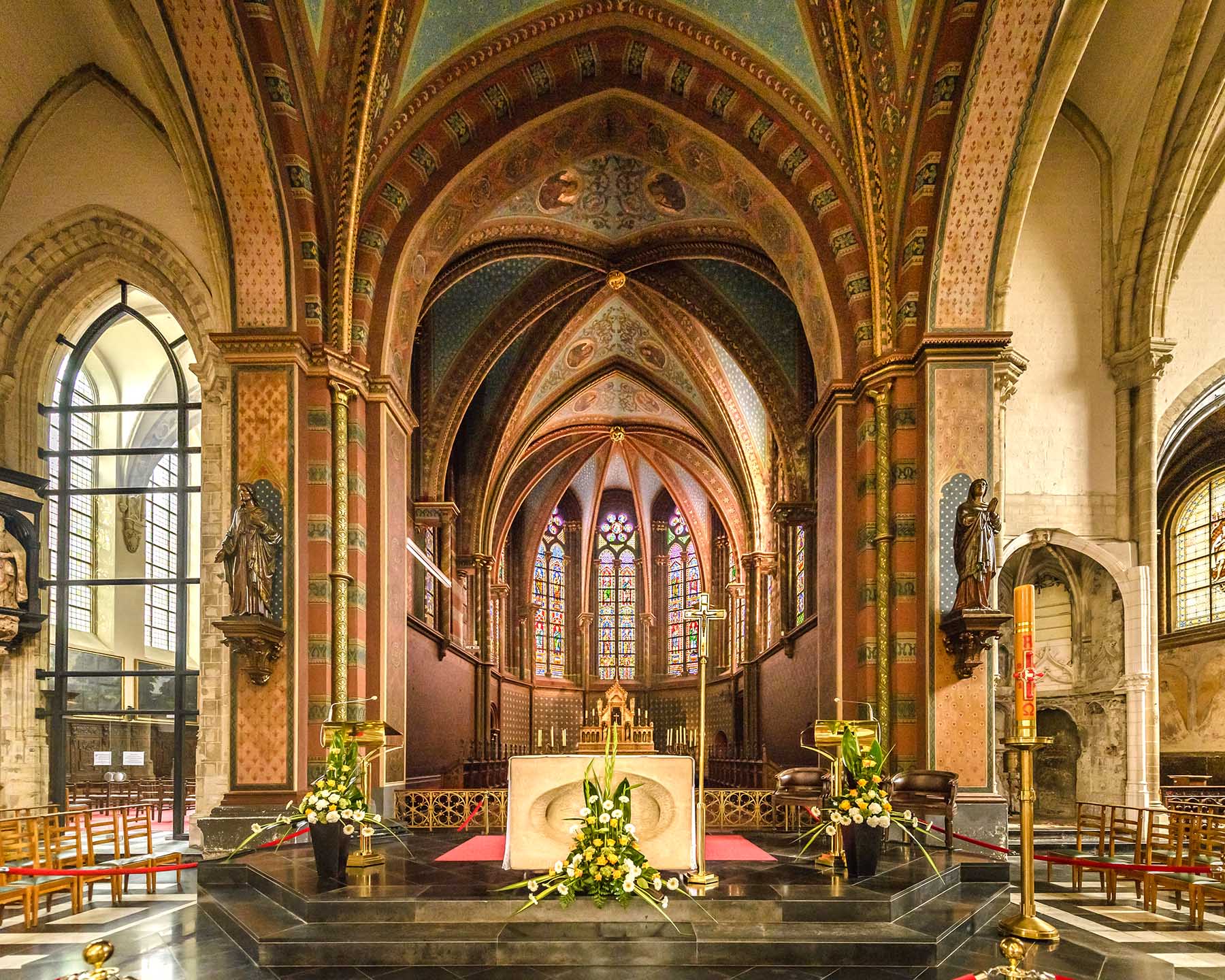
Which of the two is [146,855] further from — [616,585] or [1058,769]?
[616,585]

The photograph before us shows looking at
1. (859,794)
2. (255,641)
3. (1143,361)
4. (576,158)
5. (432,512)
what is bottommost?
(859,794)

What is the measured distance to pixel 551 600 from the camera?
96.0 ft

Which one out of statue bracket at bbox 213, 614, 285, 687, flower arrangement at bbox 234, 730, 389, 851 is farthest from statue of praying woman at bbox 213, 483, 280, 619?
flower arrangement at bbox 234, 730, 389, 851

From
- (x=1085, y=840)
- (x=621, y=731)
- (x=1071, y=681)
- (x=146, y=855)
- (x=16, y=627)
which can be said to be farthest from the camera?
(x=621, y=731)

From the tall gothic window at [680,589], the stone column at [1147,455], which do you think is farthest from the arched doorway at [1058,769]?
the tall gothic window at [680,589]

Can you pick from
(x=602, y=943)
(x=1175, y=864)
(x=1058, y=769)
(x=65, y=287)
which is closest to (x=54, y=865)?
(x=602, y=943)

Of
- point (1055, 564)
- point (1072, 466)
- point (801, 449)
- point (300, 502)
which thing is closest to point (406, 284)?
point (300, 502)

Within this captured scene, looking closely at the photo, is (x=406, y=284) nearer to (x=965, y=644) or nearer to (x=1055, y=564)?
(x=965, y=644)

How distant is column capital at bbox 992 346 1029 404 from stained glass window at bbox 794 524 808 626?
16.4 feet

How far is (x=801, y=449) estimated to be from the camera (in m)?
16.9

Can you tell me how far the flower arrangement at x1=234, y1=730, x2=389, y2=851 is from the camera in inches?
281

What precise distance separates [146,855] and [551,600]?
18.6 metres

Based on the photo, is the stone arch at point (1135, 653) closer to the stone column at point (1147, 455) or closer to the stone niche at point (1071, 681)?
the stone column at point (1147, 455)

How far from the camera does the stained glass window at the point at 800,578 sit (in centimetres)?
1644
